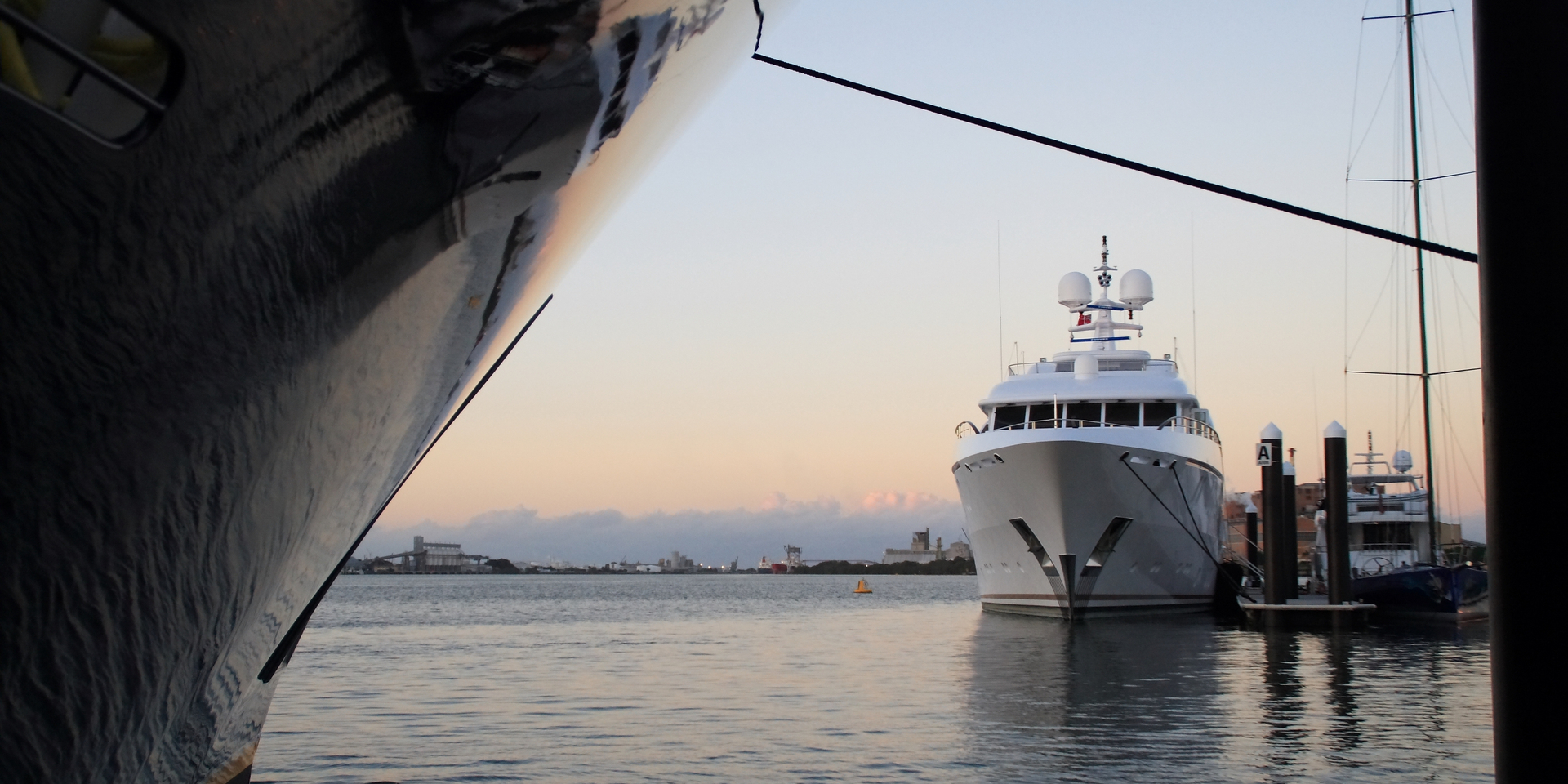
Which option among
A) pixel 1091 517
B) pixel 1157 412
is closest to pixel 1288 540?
pixel 1157 412

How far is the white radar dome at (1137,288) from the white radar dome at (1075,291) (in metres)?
1.53

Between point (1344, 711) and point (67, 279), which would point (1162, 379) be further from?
point (67, 279)

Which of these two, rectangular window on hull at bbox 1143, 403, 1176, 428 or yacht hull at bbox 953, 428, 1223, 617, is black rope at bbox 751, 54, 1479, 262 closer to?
yacht hull at bbox 953, 428, 1223, 617

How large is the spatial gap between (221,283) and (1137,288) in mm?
38672

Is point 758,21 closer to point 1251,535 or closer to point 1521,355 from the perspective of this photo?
point 1521,355

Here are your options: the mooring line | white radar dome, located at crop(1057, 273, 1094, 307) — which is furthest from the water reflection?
white radar dome, located at crop(1057, 273, 1094, 307)

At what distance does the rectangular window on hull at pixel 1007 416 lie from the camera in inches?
1231

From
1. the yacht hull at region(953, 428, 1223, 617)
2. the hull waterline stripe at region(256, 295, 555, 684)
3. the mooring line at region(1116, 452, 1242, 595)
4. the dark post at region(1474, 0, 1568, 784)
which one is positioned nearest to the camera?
the dark post at region(1474, 0, 1568, 784)

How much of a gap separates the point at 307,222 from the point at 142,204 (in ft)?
0.99

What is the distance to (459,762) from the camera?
37.6ft

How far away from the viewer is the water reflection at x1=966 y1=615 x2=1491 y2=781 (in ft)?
34.4

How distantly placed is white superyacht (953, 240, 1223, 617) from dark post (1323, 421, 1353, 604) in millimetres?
3322

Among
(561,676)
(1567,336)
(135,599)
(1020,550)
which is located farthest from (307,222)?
(1020,550)

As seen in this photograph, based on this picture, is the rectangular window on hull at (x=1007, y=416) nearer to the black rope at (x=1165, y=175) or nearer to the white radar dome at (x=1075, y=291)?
the white radar dome at (x=1075, y=291)
